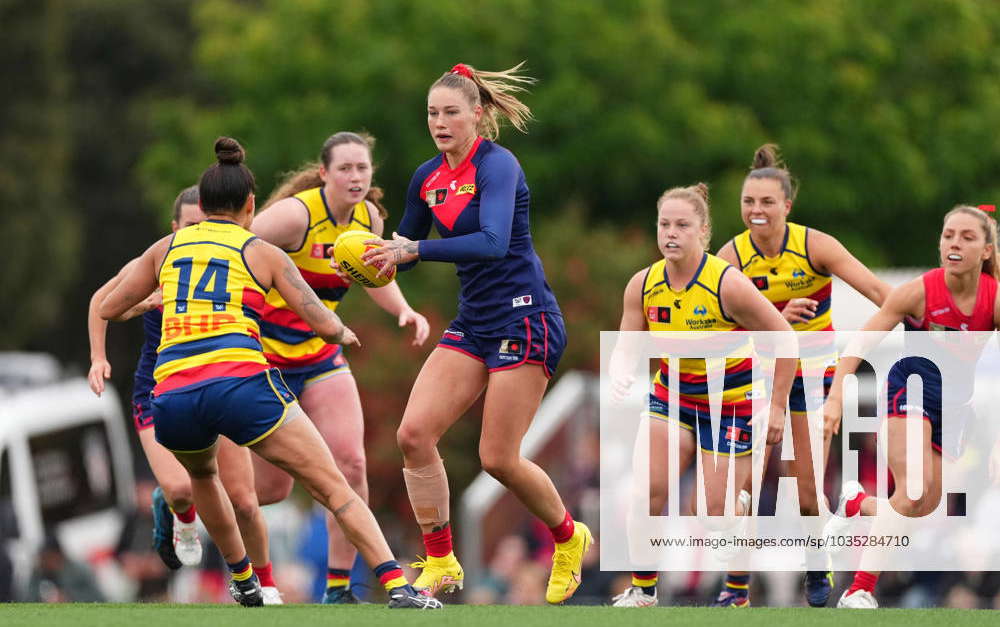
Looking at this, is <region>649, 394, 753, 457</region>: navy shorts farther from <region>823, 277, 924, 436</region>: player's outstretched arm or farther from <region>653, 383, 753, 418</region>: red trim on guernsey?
<region>823, 277, 924, 436</region>: player's outstretched arm

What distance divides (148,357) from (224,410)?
7.87ft

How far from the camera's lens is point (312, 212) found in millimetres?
10266

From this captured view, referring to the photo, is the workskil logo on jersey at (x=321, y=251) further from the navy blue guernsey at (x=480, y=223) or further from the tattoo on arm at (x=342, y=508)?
the tattoo on arm at (x=342, y=508)

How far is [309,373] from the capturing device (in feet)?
34.3

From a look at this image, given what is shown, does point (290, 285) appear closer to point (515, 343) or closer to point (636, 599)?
point (515, 343)

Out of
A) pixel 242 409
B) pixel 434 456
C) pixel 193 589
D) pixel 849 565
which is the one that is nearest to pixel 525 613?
pixel 434 456

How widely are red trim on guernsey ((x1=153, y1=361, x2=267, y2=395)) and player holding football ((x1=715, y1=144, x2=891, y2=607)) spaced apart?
11.4ft

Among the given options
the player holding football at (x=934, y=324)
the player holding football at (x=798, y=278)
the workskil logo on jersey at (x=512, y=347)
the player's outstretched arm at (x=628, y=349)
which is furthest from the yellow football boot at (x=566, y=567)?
the player holding football at (x=934, y=324)

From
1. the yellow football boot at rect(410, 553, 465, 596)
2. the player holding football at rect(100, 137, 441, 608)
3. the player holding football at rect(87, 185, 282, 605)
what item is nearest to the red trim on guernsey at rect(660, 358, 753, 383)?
the yellow football boot at rect(410, 553, 465, 596)

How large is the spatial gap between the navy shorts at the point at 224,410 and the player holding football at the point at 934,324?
3.09m

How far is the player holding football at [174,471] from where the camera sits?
989 cm

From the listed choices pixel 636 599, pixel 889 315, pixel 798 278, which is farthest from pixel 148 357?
pixel 889 315

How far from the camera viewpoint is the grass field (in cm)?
826

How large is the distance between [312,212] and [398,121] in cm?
1789
